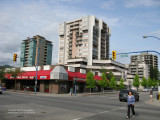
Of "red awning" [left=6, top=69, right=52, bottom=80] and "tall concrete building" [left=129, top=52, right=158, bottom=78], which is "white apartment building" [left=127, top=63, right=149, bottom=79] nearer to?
"tall concrete building" [left=129, top=52, right=158, bottom=78]

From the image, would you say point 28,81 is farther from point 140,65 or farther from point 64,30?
point 140,65

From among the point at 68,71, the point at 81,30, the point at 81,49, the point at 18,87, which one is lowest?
the point at 18,87

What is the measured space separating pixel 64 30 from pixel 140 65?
68.3m

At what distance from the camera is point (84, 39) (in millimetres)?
90250

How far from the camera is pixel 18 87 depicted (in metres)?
46.0

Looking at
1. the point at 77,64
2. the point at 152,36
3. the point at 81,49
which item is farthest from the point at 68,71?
the point at 81,49

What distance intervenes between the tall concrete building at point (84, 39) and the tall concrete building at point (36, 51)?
2529 centimetres

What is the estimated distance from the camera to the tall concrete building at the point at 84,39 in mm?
88500

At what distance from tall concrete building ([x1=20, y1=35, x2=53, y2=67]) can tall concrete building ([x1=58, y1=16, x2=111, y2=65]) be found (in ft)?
83.0

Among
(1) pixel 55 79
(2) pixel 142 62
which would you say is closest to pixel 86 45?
(1) pixel 55 79

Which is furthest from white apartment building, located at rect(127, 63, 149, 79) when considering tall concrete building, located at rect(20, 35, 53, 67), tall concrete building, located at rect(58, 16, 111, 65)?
tall concrete building, located at rect(20, 35, 53, 67)

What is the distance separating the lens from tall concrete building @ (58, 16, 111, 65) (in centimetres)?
8850

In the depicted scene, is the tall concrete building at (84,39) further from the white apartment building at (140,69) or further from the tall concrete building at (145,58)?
the tall concrete building at (145,58)

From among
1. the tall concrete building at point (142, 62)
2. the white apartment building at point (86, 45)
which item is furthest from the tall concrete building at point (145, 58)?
the white apartment building at point (86, 45)
